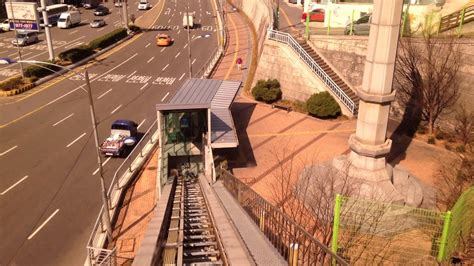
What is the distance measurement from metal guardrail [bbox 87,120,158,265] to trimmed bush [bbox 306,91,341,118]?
12781mm

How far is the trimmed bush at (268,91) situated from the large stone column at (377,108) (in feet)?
48.9

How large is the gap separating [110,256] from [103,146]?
1461 cm

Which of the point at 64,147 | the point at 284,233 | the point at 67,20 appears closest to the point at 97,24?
the point at 67,20

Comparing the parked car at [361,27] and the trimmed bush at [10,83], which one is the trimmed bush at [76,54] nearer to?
the trimmed bush at [10,83]

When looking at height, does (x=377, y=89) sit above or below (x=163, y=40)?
above

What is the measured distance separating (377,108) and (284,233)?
34.7 feet

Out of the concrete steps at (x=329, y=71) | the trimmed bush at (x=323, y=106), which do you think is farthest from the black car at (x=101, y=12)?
the trimmed bush at (x=323, y=106)

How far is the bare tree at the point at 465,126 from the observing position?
26625mm

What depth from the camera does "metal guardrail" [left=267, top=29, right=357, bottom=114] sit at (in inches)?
1313

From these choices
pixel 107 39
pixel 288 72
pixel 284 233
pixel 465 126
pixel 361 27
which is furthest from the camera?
pixel 107 39

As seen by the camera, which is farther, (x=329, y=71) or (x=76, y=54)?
(x=76, y=54)

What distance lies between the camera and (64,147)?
1251 inches

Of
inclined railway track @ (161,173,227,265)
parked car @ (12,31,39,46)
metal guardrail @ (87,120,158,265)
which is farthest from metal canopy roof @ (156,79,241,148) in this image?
parked car @ (12,31,39,46)

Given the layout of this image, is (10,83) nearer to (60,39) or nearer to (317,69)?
(60,39)
